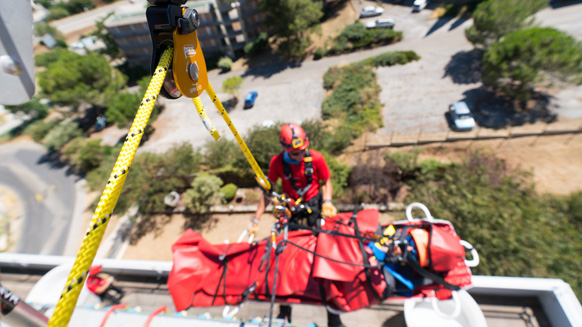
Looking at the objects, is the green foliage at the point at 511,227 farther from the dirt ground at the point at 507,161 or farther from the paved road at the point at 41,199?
the paved road at the point at 41,199

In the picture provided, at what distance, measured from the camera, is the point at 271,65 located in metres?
24.7

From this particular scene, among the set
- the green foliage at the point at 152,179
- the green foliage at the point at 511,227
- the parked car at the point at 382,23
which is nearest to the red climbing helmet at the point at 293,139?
the green foliage at the point at 511,227

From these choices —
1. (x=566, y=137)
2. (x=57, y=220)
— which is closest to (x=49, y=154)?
(x=57, y=220)

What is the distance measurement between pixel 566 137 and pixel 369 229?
49.4ft

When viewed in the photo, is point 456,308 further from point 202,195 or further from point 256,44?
point 256,44

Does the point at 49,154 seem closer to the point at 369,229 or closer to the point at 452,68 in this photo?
the point at 369,229

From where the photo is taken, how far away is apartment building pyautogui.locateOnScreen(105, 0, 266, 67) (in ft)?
76.0

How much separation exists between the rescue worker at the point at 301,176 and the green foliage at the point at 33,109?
34276mm

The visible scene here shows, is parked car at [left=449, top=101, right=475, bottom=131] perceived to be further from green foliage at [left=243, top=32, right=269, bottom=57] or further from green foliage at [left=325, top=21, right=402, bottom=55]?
green foliage at [left=243, top=32, right=269, bottom=57]

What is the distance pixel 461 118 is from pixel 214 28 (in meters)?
25.4

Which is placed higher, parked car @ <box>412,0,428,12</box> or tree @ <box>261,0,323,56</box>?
tree @ <box>261,0,323,56</box>

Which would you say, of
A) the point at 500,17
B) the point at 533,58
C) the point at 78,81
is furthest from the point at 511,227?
the point at 78,81

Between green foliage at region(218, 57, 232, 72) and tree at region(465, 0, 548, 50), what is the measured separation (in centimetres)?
2223

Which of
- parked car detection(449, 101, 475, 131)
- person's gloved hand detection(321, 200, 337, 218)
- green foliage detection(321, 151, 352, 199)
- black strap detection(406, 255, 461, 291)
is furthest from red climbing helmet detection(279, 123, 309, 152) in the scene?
parked car detection(449, 101, 475, 131)
